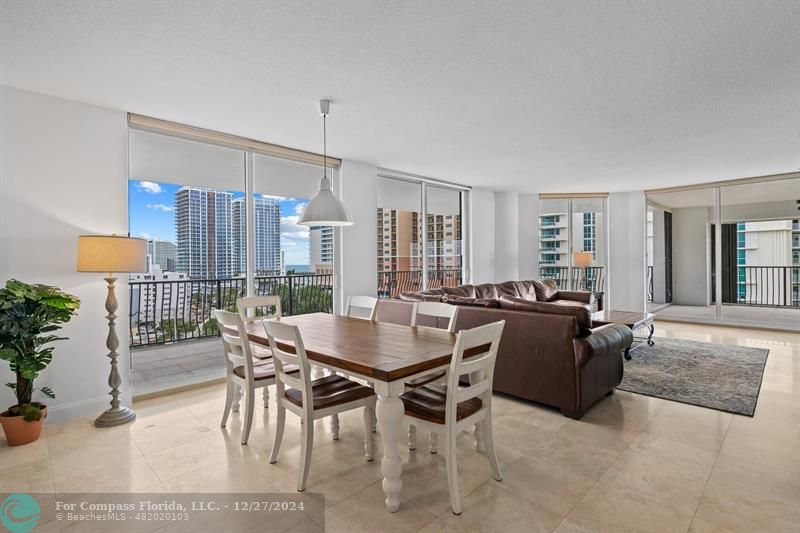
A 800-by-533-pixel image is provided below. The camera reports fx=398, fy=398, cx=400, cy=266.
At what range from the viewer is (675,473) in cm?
228

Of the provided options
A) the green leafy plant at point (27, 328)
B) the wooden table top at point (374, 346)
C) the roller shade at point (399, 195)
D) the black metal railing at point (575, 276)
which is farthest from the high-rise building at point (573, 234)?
the green leafy plant at point (27, 328)

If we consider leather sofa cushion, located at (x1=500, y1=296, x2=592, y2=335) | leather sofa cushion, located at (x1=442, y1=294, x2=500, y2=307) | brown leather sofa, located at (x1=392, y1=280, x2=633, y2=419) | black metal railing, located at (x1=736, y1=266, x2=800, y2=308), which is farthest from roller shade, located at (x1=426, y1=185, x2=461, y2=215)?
black metal railing, located at (x1=736, y1=266, x2=800, y2=308)

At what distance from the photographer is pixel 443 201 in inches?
279

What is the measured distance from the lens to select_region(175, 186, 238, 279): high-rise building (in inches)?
160

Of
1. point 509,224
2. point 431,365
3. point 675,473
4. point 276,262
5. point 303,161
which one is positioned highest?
point 303,161

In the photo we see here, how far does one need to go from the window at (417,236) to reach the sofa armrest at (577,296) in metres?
1.74

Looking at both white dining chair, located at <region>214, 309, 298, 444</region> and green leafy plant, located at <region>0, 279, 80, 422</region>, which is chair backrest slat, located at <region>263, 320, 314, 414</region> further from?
green leafy plant, located at <region>0, 279, 80, 422</region>

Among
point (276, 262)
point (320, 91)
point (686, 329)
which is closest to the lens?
point (320, 91)

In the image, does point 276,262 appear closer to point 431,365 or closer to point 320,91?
point 320,91

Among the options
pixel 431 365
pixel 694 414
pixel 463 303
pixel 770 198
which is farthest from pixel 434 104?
pixel 770 198

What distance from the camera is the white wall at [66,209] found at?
9.65 feet

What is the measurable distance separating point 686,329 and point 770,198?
10.5 feet

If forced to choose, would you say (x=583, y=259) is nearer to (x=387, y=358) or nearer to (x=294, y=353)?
(x=387, y=358)

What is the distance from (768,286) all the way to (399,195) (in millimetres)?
8089
